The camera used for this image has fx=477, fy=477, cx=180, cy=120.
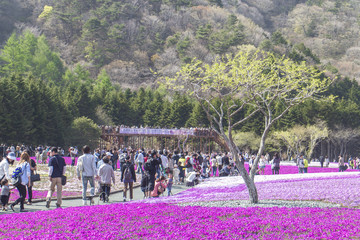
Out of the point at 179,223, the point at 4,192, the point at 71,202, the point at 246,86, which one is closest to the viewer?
the point at 179,223

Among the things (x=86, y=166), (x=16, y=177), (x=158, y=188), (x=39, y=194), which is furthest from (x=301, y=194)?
(x=16, y=177)

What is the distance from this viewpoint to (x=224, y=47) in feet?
382

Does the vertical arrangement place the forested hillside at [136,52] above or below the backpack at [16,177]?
above

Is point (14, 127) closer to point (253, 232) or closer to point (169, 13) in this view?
point (253, 232)

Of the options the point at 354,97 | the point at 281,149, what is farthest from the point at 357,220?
the point at 354,97


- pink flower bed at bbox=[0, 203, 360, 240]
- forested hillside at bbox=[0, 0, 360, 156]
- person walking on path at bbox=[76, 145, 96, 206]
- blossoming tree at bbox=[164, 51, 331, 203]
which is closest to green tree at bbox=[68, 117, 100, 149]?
forested hillside at bbox=[0, 0, 360, 156]

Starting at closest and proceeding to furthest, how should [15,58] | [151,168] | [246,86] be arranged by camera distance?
[246,86]
[151,168]
[15,58]

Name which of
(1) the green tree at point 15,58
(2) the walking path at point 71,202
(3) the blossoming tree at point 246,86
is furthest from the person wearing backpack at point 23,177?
(1) the green tree at point 15,58

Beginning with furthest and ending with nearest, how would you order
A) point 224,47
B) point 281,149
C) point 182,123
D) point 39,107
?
1. point 224,47
2. point 182,123
3. point 281,149
4. point 39,107

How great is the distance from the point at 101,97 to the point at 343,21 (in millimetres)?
111424

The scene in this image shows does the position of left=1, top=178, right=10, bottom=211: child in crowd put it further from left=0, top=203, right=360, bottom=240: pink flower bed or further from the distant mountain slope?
the distant mountain slope

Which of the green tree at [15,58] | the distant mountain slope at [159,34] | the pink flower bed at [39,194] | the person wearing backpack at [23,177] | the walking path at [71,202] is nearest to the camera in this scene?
the person wearing backpack at [23,177]

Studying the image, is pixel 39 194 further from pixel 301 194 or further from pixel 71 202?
pixel 301 194

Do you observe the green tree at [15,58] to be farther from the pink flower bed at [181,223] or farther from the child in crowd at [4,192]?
the pink flower bed at [181,223]
